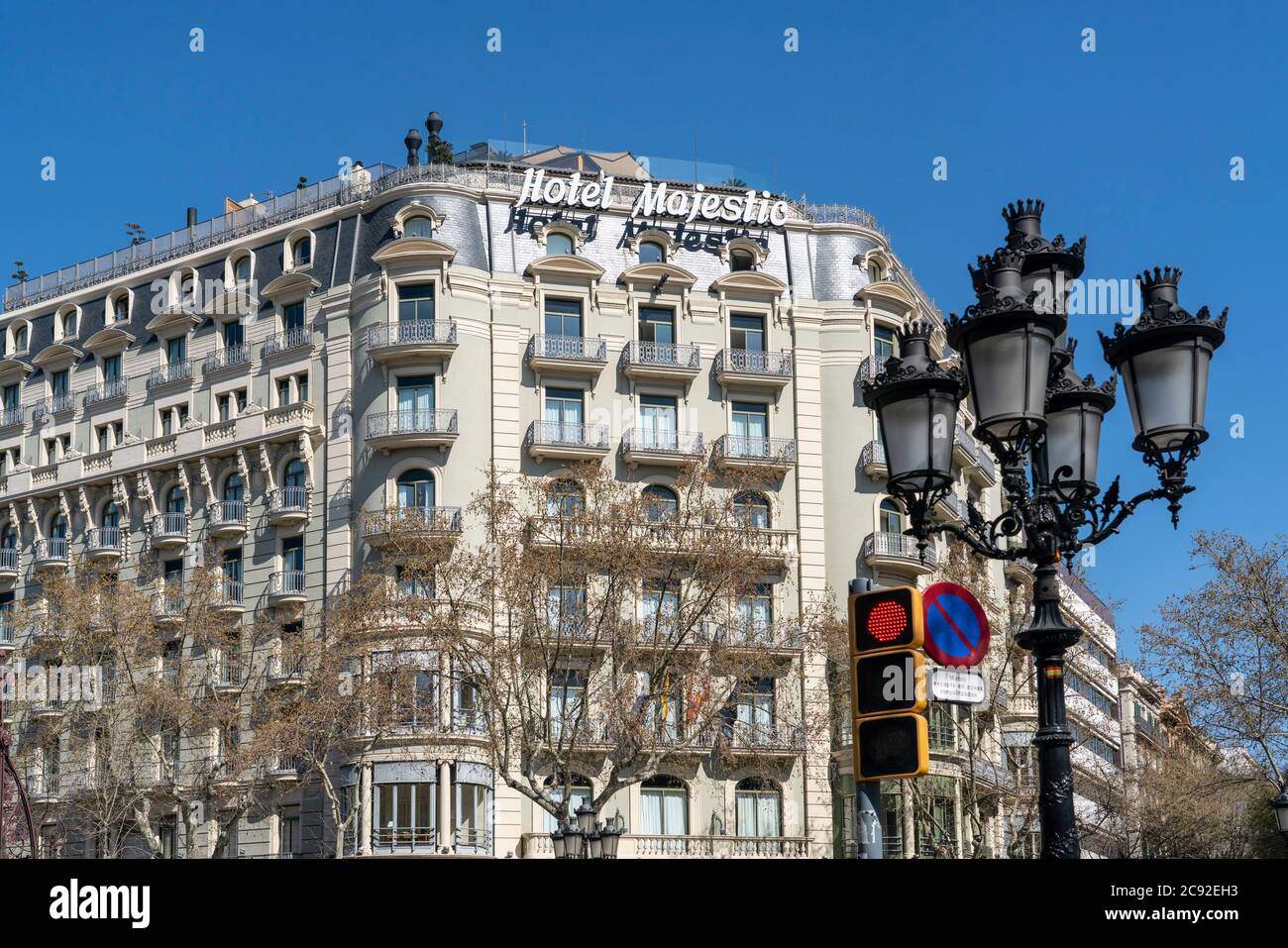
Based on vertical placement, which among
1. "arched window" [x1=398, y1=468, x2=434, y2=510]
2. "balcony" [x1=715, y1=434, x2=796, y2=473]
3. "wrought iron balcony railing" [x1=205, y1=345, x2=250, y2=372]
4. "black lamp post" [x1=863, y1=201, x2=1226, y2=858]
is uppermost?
"wrought iron balcony railing" [x1=205, y1=345, x2=250, y2=372]

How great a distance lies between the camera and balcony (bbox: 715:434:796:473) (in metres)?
49.6

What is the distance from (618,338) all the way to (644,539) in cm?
1097

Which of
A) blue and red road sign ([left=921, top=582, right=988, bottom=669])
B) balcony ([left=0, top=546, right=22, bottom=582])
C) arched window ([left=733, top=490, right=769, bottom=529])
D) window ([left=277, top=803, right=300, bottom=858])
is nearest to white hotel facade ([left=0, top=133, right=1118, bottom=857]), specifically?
window ([left=277, top=803, right=300, bottom=858])

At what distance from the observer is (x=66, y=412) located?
56.4m

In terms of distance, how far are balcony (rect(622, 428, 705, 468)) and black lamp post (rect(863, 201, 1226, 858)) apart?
36096 millimetres

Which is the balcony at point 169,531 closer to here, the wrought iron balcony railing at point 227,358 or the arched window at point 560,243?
the wrought iron balcony railing at point 227,358

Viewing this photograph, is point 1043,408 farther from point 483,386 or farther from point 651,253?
point 651,253

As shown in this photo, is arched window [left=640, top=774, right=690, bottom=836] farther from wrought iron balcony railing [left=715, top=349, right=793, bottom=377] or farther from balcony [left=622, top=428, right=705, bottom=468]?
wrought iron balcony railing [left=715, top=349, right=793, bottom=377]

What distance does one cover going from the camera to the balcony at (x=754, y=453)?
1953 inches

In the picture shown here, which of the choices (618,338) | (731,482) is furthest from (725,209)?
(731,482)

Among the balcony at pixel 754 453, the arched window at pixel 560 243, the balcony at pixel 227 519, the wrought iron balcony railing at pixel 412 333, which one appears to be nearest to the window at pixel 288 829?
the balcony at pixel 227 519

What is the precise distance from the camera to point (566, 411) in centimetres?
4988

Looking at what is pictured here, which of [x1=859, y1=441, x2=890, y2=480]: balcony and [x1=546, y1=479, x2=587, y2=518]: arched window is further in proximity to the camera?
[x1=859, y1=441, x2=890, y2=480]: balcony
